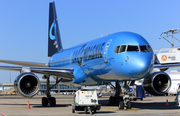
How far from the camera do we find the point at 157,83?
2034cm

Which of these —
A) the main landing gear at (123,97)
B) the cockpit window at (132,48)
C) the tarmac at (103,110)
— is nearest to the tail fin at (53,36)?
the tarmac at (103,110)

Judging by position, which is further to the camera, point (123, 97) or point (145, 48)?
point (123, 97)

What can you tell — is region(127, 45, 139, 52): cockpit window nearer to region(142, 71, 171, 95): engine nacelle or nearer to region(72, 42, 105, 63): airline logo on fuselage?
region(72, 42, 105, 63): airline logo on fuselage

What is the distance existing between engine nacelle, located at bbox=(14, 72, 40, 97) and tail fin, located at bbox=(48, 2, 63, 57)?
1177 centimetres

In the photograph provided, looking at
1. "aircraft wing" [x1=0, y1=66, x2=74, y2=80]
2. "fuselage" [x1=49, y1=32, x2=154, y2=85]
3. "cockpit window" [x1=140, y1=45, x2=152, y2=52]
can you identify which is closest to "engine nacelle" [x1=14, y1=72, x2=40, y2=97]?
"aircraft wing" [x1=0, y1=66, x2=74, y2=80]

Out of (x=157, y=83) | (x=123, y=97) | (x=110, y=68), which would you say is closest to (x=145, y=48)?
(x=110, y=68)

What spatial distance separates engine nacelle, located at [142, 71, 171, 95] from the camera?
1997cm

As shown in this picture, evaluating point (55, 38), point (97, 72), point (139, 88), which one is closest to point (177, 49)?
point (139, 88)

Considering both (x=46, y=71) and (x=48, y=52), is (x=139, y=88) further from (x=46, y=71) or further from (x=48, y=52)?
(x=46, y=71)

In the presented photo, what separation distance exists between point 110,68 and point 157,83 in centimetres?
454

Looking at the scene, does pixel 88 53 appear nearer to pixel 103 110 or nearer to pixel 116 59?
pixel 116 59

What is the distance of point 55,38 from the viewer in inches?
1312

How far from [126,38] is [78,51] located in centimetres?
677

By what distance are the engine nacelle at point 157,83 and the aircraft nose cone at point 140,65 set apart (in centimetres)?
387
